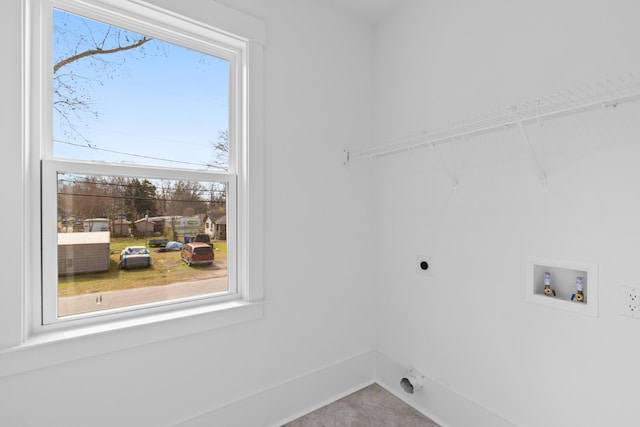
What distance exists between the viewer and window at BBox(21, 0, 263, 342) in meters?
1.33

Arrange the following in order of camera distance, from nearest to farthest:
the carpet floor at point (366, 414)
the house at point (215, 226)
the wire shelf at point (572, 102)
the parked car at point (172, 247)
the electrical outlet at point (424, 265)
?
the wire shelf at point (572, 102), the parked car at point (172, 247), the house at point (215, 226), the carpet floor at point (366, 414), the electrical outlet at point (424, 265)

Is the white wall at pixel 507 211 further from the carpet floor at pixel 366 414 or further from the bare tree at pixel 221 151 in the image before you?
the bare tree at pixel 221 151

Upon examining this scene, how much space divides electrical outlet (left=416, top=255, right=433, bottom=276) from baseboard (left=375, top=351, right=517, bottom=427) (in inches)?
24.9

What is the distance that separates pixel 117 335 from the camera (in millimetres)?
1369

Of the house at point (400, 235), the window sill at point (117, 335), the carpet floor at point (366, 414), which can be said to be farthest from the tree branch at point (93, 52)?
the carpet floor at point (366, 414)

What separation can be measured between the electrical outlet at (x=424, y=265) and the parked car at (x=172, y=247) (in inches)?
55.4

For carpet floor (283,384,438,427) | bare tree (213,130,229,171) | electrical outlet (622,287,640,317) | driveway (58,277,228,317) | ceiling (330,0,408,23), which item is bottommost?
carpet floor (283,384,438,427)

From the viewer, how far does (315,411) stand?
1.94 metres

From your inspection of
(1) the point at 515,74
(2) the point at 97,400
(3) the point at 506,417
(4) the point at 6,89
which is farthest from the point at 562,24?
(2) the point at 97,400

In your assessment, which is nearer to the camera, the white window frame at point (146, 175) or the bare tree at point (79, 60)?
the white window frame at point (146, 175)

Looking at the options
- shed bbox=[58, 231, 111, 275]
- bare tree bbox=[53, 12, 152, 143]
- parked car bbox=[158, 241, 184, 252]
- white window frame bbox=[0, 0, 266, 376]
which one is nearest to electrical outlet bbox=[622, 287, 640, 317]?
white window frame bbox=[0, 0, 266, 376]

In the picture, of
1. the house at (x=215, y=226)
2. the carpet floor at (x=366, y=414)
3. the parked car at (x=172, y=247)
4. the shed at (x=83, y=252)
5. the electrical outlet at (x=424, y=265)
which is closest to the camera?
the shed at (x=83, y=252)

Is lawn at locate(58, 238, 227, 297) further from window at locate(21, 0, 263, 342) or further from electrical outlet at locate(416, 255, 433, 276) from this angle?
electrical outlet at locate(416, 255, 433, 276)

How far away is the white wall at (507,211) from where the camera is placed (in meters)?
1.24
